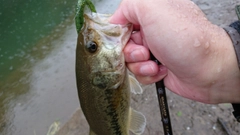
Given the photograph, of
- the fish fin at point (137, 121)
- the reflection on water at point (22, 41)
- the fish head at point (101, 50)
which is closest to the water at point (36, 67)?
the reflection on water at point (22, 41)

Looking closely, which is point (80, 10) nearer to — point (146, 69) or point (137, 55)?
point (137, 55)

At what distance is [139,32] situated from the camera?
5.59 feet

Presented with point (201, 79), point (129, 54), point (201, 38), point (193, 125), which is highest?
point (201, 38)

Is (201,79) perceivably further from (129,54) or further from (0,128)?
(0,128)

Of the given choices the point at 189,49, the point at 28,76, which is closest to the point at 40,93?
the point at 28,76

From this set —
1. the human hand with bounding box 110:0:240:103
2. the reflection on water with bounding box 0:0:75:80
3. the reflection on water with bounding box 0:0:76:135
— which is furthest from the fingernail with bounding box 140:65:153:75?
the reflection on water with bounding box 0:0:75:80

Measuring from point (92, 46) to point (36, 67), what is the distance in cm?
461

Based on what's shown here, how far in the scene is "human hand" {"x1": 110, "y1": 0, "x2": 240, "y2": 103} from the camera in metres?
1.42

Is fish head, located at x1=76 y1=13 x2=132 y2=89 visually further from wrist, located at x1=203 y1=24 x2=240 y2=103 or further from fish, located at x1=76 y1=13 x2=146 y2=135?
wrist, located at x1=203 y1=24 x2=240 y2=103

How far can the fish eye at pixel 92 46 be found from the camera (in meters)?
1.52

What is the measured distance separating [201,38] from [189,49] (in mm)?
83

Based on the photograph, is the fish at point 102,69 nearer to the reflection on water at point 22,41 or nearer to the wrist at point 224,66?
the wrist at point 224,66

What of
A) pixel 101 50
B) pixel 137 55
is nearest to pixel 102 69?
pixel 101 50

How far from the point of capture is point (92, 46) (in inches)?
60.3
